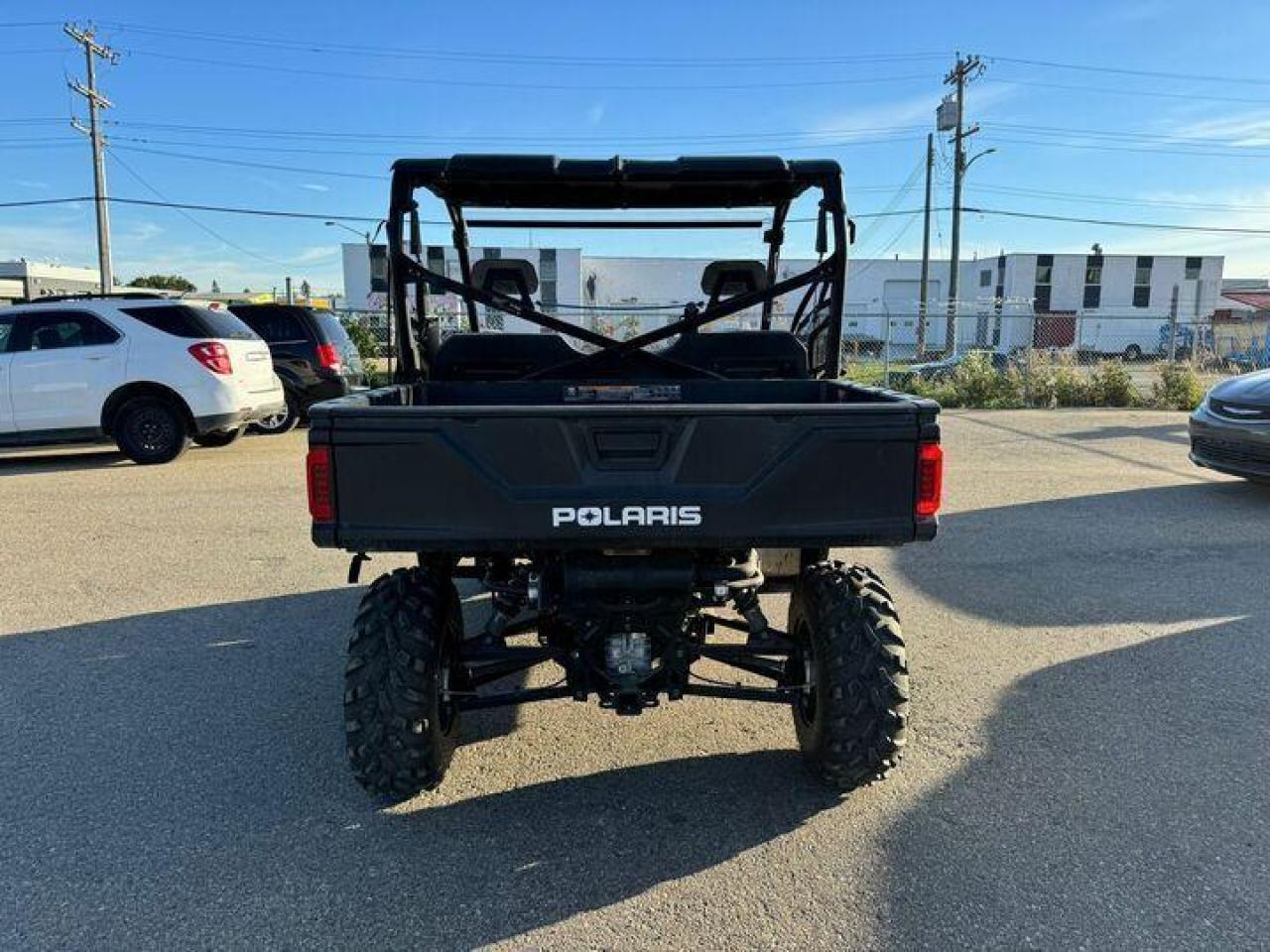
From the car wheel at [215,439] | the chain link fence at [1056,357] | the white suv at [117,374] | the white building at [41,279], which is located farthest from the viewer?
the white building at [41,279]

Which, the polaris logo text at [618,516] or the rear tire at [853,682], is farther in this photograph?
the rear tire at [853,682]

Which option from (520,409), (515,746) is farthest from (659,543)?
(515,746)

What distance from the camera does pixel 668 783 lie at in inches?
128

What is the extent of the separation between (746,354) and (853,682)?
191cm

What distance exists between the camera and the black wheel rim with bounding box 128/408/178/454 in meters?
10.1

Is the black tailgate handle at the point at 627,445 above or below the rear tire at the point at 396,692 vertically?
above

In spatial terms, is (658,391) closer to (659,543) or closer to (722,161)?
(722,161)

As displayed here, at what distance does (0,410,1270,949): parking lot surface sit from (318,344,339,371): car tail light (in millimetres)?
7249

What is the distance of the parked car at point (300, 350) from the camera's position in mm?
12391

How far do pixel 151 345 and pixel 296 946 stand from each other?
9236mm

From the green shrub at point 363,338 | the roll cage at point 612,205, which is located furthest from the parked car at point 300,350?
the roll cage at point 612,205

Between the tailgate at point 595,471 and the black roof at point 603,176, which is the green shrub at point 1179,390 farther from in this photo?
the tailgate at point 595,471

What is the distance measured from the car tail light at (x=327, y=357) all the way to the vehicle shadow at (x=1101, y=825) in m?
10.8

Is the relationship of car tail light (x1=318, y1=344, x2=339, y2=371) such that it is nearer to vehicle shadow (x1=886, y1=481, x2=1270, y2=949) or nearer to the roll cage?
the roll cage
